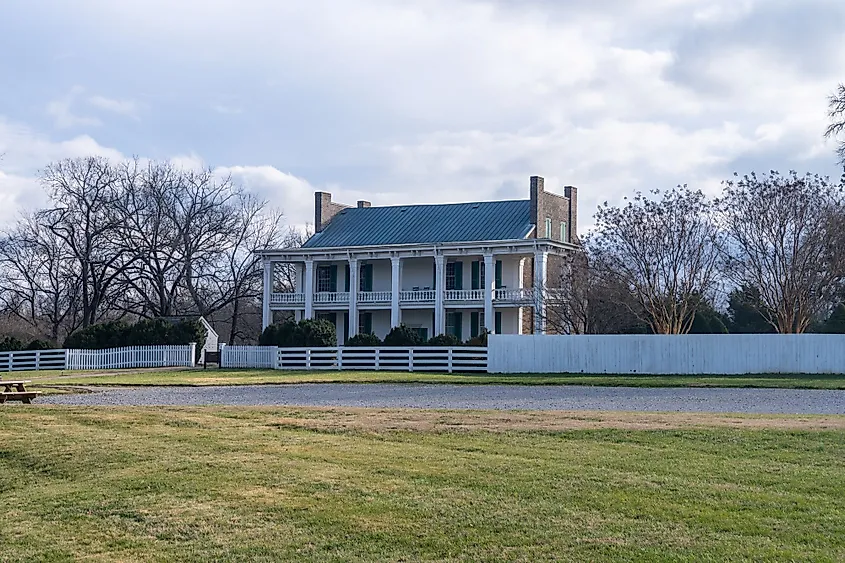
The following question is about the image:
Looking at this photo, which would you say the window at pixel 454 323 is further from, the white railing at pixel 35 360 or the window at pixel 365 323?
the white railing at pixel 35 360

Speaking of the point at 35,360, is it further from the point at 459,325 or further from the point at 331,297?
the point at 459,325

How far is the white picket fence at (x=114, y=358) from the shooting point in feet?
139

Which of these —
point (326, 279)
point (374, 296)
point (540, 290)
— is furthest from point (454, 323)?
point (326, 279)

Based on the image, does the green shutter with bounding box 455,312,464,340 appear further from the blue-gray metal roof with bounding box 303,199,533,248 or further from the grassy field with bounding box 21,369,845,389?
the grassy field with bounding box 21,369,845,389

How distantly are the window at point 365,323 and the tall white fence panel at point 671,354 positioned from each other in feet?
53.0

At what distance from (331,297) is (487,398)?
29.1 metres

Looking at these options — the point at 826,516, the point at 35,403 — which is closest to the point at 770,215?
the point at 35,403

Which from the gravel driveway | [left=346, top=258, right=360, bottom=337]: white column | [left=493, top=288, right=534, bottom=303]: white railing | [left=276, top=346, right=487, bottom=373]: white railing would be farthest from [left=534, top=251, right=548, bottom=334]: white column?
the gravel driveway

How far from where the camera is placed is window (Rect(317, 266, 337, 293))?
53031 millimetres

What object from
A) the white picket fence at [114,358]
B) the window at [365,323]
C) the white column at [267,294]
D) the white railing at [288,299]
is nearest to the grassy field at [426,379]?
the white picket fence at [114,358]

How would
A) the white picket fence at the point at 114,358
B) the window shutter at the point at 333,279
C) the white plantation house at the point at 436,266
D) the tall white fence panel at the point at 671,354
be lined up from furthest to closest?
the window shutter at the point at 333,279
the white plantation house at the point at 436,266
the white picket fence at the point at 114,358
the tall white fence panel at the point at 671,354

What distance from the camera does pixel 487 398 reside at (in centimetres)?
2305

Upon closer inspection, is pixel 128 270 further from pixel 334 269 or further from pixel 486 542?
pixel 486 542

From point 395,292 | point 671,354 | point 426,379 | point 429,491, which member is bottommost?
point 429,491
